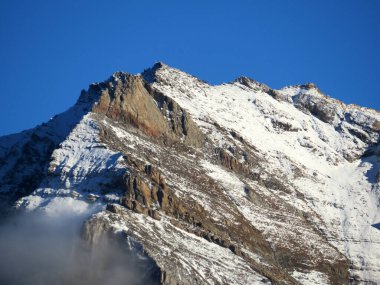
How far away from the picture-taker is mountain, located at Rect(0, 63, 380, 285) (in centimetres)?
11569

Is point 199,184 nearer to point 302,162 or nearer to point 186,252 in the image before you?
point 186,252

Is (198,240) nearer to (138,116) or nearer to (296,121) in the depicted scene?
(138,116)

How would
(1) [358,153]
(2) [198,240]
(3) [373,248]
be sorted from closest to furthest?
(2) [198,240]
(3) [373,248]
(1) [358,153]

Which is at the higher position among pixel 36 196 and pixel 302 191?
pixel 302 191

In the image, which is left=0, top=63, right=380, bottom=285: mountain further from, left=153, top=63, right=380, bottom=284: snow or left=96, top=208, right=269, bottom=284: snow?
Answer: left=153, top=63, right=380, bottom=284: snow

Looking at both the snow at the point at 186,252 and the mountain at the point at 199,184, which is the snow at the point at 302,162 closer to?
the mountain at the point at 199,184

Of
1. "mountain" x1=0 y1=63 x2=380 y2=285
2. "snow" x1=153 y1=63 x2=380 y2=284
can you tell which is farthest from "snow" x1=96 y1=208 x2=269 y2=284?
"snow" x1=153 y1=63 x2=380 y2=284

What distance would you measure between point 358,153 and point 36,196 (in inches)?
3710

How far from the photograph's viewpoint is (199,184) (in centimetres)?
13938

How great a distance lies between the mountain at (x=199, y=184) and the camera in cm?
11569

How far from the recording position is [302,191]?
161625 millimetres

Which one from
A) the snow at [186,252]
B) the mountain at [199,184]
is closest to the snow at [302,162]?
the mountain at [199,184]

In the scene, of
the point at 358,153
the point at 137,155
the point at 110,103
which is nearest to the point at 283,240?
the point at 137,155

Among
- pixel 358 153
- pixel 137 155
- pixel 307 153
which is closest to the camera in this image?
pixel 137 155
